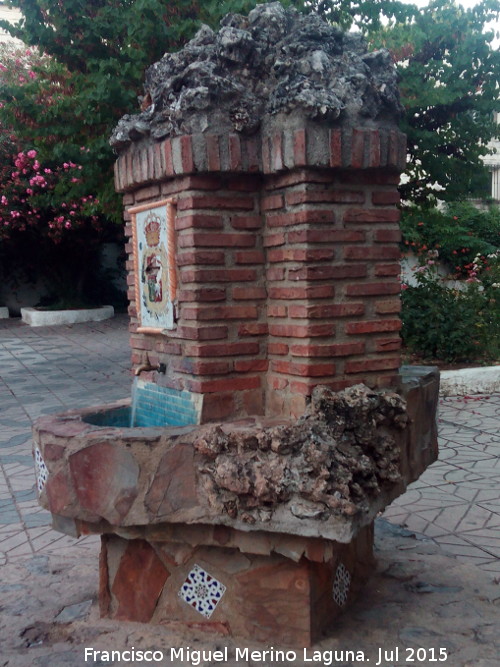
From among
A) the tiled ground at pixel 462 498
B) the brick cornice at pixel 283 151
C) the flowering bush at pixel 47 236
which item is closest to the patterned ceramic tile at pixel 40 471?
the brick cornice at pixel 283 151

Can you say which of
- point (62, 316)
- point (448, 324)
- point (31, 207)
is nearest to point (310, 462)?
point (448, 324)

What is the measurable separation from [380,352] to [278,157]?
865 mm

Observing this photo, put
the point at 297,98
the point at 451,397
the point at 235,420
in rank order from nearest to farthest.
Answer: the point at 297,98 → the point at 235,420 → the point at 451,397

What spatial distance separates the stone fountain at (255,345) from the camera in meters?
2.43

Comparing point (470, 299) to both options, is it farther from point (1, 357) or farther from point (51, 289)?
point (51, 289)

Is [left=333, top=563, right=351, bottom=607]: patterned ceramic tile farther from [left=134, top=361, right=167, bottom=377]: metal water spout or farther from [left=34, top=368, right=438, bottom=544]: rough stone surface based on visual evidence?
[left=134, top=361, right=167, bottom=377]: metal water spout

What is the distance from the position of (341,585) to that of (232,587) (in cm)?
50

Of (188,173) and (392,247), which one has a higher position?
(188,173)

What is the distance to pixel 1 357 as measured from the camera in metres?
11.4

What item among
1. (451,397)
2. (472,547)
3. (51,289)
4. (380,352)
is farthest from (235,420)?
(51,289)

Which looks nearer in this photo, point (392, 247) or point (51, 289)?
point (392, 247)

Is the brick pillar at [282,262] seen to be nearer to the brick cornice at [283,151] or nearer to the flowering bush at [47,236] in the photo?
the brick cornice at [283,151]

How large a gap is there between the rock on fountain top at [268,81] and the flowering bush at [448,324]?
552cm

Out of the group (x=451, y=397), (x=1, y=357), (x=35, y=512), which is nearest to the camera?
(x=35, y=512)
